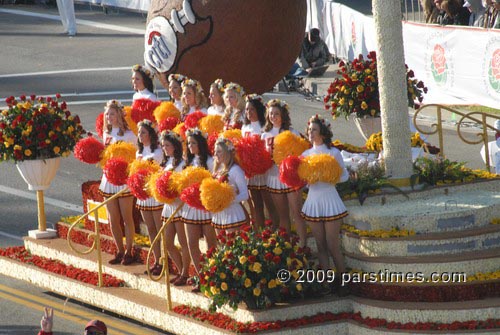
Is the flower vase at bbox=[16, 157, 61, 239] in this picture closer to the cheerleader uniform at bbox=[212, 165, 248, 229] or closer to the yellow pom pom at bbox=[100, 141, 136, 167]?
the yellow pom pom at bbox=[100, 141, 136, 167]

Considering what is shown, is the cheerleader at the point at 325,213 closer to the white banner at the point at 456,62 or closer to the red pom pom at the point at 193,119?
the red pom pom at the point at 193,119

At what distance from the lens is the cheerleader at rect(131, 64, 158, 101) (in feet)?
58.1

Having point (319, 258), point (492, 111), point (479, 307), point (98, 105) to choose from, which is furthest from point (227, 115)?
point (98, 105)

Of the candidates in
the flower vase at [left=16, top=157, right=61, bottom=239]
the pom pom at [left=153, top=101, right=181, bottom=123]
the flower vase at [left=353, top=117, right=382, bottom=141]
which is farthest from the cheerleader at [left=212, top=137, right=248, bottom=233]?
the flower vase at [left=353, top=117, right=382, bottom=141]

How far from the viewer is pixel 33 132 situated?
17172mm

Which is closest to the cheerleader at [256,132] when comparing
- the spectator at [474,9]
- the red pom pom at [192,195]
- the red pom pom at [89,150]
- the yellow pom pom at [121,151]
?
the red pom pom at [192,195]

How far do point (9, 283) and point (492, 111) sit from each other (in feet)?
32.1

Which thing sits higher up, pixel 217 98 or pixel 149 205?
pixel 217 98

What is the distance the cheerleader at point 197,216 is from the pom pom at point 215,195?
22.3 inches

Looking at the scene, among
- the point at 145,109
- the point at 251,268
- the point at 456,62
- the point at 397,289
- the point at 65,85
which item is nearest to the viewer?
the point at 251,268

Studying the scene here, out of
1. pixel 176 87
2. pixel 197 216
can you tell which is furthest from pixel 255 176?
pixel 176 87

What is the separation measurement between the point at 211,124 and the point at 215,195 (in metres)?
2.54

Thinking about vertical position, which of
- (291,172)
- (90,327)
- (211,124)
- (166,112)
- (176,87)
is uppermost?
(176,87)

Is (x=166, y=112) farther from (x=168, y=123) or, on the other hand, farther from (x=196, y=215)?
(x=196, y=215)
